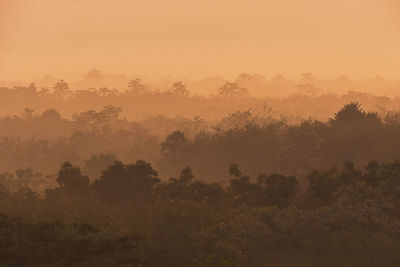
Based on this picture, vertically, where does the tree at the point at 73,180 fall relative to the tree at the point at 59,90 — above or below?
→ below

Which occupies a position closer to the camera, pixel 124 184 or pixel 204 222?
pixel 204 222

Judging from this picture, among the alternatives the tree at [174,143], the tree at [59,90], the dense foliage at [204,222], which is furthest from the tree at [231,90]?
the dense foliage at [204,222]

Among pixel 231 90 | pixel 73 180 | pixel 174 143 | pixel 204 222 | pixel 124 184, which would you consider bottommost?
pixel 204 222

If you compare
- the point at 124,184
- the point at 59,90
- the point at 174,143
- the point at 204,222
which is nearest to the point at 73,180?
the point at 124,184

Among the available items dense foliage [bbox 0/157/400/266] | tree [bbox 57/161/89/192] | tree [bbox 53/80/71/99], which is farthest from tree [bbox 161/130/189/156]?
tree [bbox 53/80/71/99]

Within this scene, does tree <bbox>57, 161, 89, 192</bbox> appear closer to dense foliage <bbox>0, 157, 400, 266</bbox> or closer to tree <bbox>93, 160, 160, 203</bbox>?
dense foliage <bbox>0, 157, 400, 266</bbox>

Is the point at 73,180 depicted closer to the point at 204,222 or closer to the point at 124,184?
the point at 124,184

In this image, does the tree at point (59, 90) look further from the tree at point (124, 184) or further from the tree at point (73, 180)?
the tree at point (124, 184)

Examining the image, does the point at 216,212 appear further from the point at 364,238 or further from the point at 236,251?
the point at 364,238

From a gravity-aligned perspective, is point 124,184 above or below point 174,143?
below

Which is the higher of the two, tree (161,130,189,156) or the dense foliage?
tree (161,130,189,156)

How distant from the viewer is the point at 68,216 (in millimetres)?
40000

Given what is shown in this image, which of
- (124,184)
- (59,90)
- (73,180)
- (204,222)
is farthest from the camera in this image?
(59,90)

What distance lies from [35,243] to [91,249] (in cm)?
263
